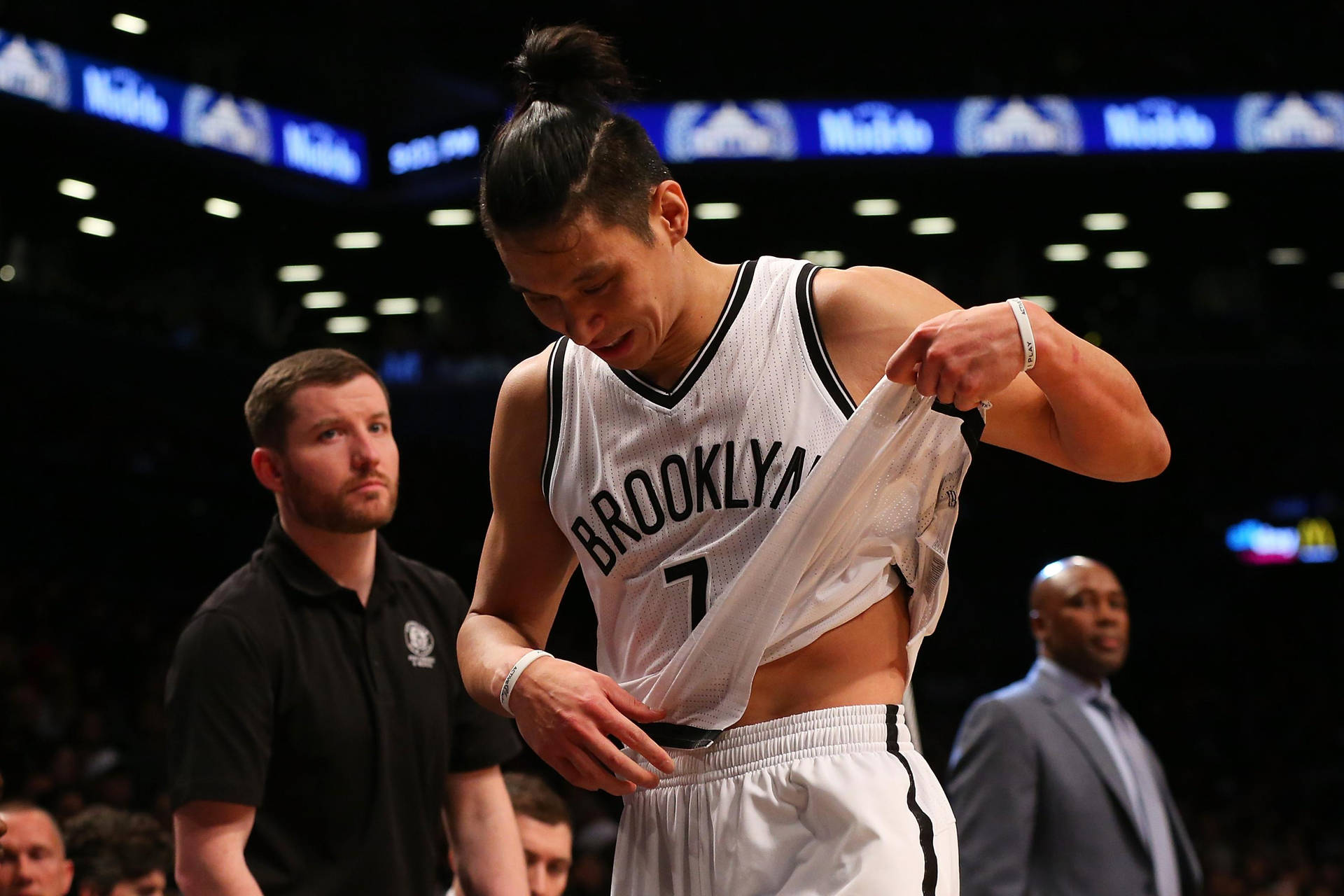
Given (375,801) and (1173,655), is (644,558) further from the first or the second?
(1173,655)

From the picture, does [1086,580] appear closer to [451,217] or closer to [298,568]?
[298,568]

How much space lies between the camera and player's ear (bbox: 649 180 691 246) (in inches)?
76.8

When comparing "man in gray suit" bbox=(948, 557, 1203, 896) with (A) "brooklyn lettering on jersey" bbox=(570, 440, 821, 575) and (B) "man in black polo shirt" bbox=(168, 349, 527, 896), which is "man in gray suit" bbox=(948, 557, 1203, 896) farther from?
(A) "brooklyn lettering on jersey" bbox=(570, 440, 821, 575)

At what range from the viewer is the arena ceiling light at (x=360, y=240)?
1838cm

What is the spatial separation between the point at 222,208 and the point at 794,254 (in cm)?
744

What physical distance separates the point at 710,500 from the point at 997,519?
17309mm

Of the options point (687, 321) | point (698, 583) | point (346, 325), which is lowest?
point (698, 583)

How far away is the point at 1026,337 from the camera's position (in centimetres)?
175

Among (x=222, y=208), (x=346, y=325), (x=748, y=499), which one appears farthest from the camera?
(x=346, y=325)

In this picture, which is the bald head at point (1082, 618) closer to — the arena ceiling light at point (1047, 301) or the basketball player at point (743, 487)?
the basketball player at point (743, 487)

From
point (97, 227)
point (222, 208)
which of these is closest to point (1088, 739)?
point (222, 208)

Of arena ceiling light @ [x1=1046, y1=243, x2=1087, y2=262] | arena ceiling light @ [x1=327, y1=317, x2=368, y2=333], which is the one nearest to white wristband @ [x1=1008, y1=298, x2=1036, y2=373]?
arena ceiling light @ [x1=1046, y1=243, x2=1087, y2=262]

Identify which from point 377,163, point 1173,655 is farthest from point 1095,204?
point 377,163

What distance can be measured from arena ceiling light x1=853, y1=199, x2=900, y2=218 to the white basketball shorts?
15.4m
